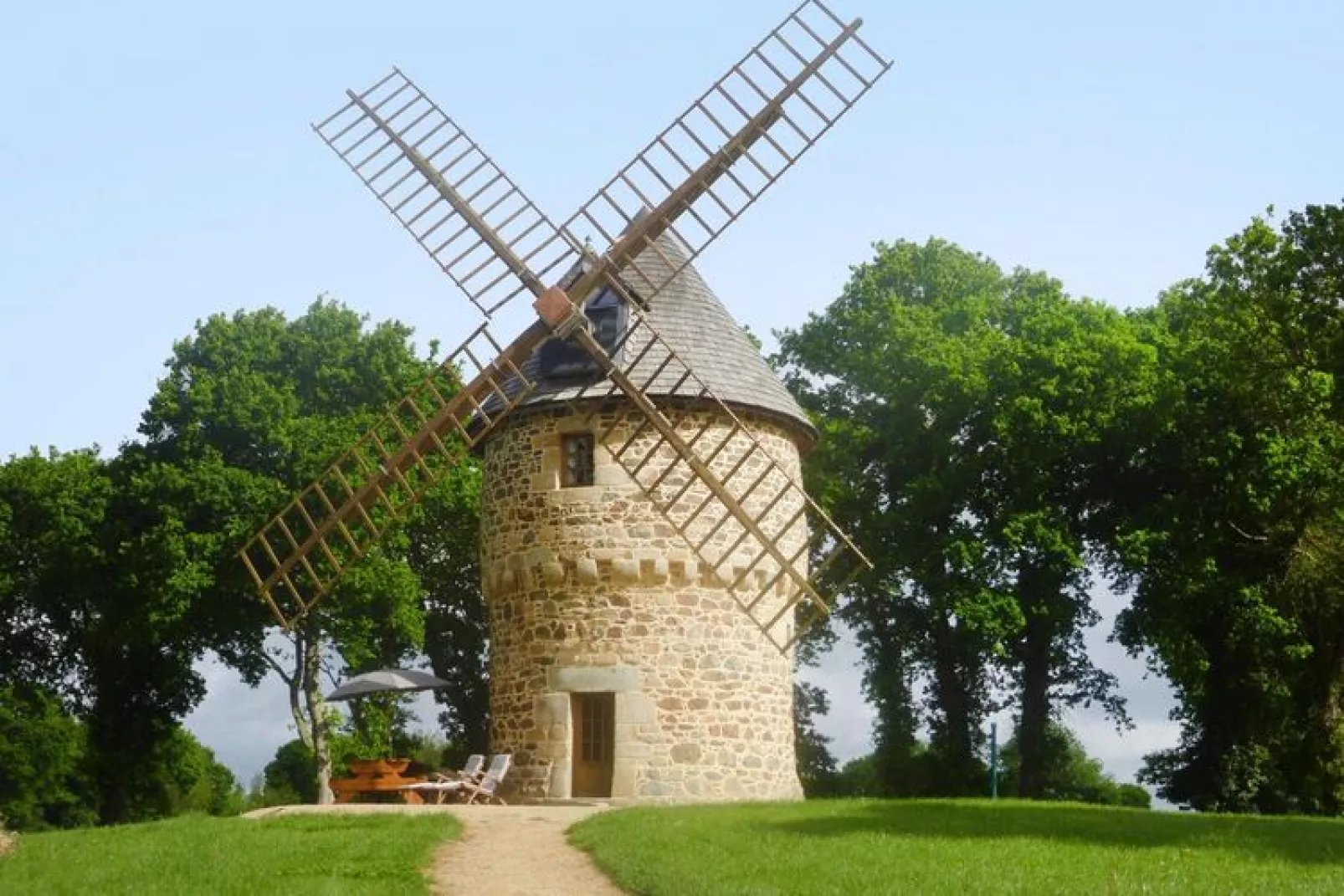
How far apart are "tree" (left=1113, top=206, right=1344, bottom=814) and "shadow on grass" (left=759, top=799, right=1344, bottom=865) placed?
791 cm

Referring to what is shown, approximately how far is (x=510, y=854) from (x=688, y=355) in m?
8.47

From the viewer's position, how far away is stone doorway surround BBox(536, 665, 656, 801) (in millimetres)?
19562

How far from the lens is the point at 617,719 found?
64.6 ft

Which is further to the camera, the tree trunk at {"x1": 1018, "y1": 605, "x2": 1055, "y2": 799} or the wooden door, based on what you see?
the tree trunk at {"x1": 1018, "y1": 605, "x2": 1055, "y2": 799}

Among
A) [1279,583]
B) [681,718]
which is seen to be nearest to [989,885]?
[681,718]

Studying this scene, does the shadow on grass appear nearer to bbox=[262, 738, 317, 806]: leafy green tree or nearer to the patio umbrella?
the patio umbrella

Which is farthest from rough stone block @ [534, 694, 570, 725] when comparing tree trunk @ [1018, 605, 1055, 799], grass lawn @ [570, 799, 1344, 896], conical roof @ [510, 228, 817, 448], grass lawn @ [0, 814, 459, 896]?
tree trunk @ [1018, 605, 1055, 799]

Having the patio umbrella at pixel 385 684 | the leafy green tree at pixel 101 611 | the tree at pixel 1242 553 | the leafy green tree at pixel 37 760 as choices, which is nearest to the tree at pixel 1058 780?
the tree at pixel 1242 553

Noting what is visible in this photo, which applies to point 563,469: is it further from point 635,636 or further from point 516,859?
point 516,859

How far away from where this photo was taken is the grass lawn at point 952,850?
1152cm

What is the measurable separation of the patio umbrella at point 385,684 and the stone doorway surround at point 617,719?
4116mm

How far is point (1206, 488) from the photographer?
26.9 m

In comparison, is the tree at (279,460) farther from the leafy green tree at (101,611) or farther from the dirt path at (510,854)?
the dirt path at (510,854)

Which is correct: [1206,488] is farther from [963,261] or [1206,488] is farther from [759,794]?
[759,794]
